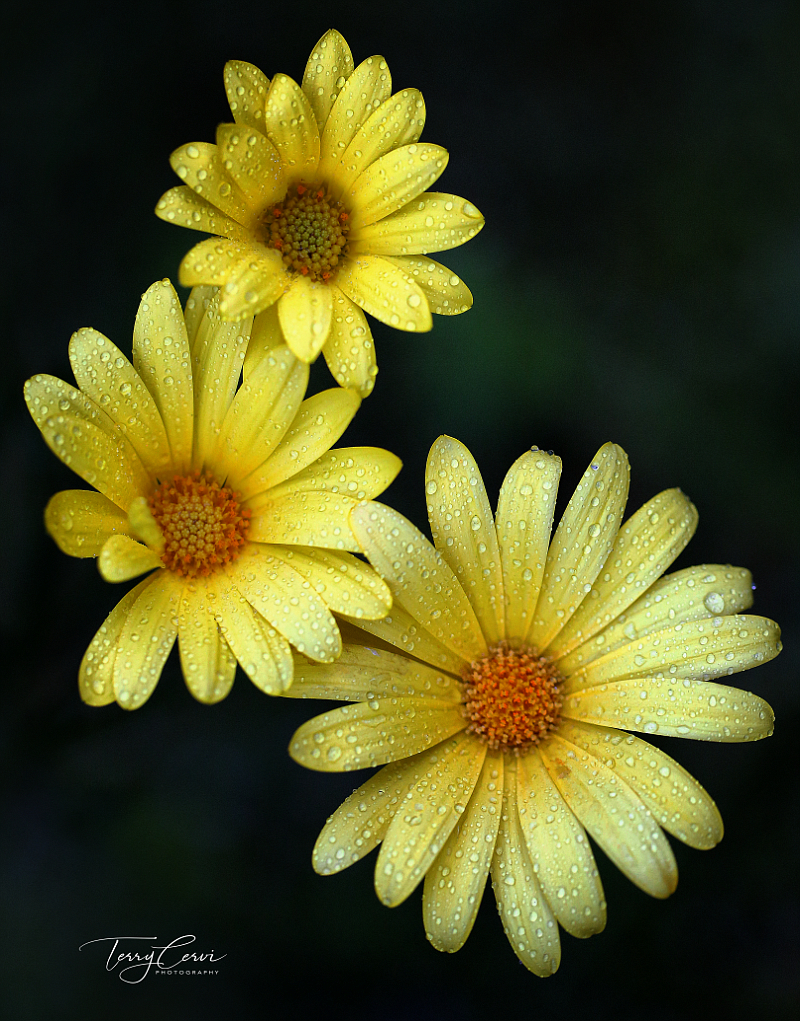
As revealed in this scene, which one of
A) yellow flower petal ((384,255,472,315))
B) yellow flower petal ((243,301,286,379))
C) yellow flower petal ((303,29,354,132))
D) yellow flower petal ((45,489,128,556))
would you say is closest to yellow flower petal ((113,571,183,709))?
yellow flower petal ((45,489,128,556))

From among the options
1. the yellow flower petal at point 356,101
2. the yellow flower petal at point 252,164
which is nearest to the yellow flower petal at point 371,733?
the yellow flower petal at point 252,164

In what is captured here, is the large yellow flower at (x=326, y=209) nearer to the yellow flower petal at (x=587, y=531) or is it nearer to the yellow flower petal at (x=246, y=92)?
the yellow flower petal at (x=246, y=92)

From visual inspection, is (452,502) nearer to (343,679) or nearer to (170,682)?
(343,679)

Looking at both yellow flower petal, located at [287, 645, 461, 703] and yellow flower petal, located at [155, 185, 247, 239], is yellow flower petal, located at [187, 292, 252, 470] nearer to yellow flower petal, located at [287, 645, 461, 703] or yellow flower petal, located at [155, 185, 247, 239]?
yellow flower petal, located at [155, 185, 247, 239]

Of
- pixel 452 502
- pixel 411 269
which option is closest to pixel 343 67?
pixel 411 269

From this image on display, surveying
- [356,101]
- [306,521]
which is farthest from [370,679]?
[356,101]

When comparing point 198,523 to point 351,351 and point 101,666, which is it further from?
point 351,351

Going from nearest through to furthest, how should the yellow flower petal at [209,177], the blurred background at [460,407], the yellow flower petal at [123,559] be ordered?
the yellow flower petal at [123,559]
the yellow flower petal at [209,177]
the blurred background at [460,407]
